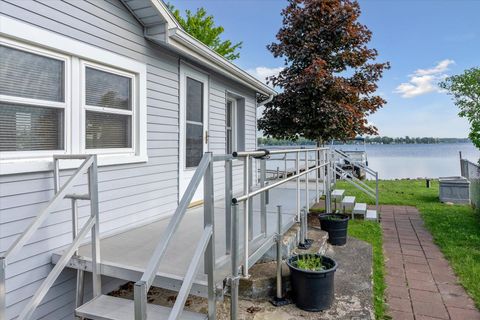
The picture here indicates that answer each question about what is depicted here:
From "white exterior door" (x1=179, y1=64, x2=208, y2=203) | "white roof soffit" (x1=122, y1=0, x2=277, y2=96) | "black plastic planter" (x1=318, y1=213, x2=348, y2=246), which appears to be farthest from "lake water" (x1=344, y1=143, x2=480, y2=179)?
"white roof soffit" (x1=122, y1=0, x2=277, y2=96)

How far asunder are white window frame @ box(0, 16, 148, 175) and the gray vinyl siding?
0.07 m

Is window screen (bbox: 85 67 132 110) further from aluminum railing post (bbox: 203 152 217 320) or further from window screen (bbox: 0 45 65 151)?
aluminum railing post (bbox: 203 152 217 320)

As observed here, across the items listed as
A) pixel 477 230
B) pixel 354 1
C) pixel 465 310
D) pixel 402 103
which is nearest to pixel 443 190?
pixel 477 230

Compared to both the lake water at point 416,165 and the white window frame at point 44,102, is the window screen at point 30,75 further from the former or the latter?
the lake water at point 416,165

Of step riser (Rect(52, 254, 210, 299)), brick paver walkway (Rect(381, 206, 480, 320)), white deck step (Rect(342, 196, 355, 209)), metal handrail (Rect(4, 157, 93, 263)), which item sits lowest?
brick paver walkway (Rect(381, 206, 480, 320))

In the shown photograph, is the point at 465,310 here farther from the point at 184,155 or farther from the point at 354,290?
the point at 184,155

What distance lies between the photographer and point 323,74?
926cm

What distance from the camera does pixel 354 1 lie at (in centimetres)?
1020

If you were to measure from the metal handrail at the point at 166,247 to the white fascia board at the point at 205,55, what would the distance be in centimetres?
246

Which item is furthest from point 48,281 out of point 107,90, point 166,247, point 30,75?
point 107,90

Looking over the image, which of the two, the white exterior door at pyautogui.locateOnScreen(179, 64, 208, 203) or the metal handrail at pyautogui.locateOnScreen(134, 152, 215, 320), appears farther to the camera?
the white exterior door at pyautogui.locateOnScreen(179, 64, 208, 203)

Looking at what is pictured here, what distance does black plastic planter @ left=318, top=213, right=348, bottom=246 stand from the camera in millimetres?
5402

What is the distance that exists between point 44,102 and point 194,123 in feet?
8.27

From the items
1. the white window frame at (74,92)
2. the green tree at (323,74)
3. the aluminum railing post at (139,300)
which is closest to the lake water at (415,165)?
the green tree at (323,74)
